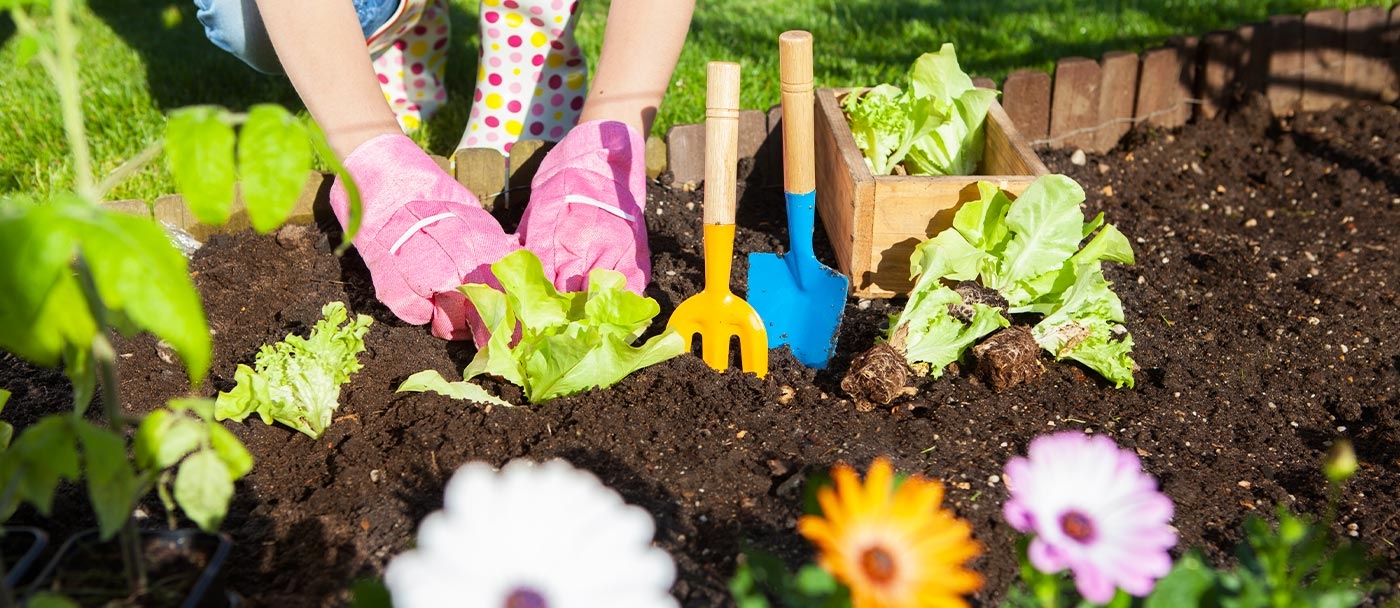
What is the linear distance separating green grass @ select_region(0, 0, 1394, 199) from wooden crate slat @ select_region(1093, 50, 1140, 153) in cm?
40

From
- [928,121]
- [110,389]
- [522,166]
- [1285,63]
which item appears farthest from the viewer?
[1285,63]

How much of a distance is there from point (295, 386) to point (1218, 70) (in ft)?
9.29

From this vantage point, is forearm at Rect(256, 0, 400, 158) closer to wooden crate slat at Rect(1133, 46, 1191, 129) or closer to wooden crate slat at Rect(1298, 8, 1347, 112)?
wooden crate slat at Rect(1133, 46, 1191, 129)

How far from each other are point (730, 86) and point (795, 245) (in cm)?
42

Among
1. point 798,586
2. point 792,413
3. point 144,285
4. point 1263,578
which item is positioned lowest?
point 792,413

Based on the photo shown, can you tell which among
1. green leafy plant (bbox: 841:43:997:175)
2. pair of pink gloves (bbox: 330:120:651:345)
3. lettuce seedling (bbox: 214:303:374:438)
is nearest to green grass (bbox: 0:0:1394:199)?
green leafy plant (bbox: 841:43:997:175)

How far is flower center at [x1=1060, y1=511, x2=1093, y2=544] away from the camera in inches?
42.3

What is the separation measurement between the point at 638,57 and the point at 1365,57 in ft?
7.99

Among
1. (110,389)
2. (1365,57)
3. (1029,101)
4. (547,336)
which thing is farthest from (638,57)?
(1365,57)

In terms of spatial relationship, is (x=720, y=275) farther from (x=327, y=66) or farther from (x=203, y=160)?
(x=203, y=160)

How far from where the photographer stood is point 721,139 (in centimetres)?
191

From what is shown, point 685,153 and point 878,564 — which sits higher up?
point 878,564

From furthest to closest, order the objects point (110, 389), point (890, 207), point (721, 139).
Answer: point (890, 207), point (721, 139), point (110, 389)

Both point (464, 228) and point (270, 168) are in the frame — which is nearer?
point (270, 168)
